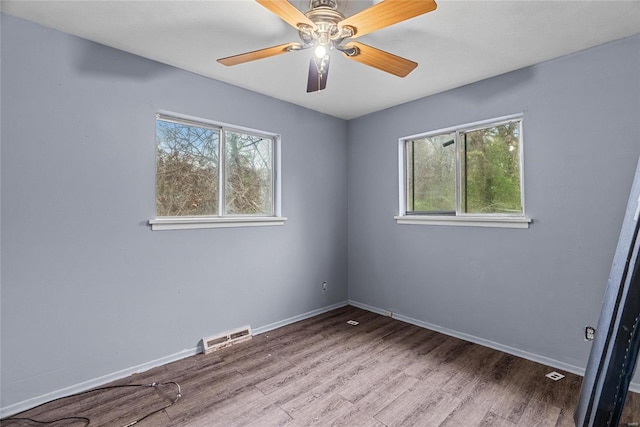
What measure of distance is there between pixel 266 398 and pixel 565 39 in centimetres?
325

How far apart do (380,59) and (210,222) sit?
194cm

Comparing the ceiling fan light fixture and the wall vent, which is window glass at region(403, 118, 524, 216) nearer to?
the ceiling fan light fixture

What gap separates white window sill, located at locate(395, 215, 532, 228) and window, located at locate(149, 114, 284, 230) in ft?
4.85

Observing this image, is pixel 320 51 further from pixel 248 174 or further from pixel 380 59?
pixel 248 174

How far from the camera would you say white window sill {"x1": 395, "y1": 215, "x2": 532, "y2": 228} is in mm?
2609

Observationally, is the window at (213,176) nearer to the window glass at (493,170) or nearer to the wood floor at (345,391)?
the wood floor at (345,391)

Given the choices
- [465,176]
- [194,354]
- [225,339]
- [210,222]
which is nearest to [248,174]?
[210,222]

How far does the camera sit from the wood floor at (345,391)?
1846mm

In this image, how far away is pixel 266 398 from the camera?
205 cm

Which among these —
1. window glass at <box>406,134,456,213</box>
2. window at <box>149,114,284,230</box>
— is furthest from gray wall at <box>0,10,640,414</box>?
window glass at <box>406,134,456,213</box>

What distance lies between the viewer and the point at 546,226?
8.12 ft

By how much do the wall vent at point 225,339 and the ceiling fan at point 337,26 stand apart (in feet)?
7.55

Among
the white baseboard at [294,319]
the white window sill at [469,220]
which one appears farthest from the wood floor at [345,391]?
the white window sill at [469,220]

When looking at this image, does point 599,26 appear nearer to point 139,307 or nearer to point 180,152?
point 180,152
